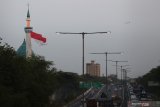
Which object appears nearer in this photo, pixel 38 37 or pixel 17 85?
pixel 17 85

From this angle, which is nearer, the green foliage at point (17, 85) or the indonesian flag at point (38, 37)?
the green foliage at point (17, 85)

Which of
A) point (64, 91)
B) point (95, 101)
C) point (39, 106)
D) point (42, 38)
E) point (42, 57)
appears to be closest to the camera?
point (39, 106)

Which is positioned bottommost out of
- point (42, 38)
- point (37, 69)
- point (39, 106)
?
point (39, 106)

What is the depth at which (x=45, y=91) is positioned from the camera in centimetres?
6119

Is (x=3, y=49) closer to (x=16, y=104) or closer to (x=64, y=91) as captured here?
(x=16, y=104)

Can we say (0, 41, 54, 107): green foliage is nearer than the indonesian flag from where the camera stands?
Yes

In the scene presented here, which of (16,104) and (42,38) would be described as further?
(42,38)

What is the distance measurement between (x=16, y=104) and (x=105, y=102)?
20829mm

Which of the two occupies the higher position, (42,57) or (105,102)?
(42,57)

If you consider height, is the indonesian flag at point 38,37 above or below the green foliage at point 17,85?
above

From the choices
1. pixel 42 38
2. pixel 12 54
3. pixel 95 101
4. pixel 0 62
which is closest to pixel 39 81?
pixel 95 101

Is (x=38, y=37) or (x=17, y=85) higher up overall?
(x=38, y=37)

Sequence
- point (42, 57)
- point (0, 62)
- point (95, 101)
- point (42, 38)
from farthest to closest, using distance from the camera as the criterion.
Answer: point (42, 38), point (42, 57), point (95, 101), point (0, 62)

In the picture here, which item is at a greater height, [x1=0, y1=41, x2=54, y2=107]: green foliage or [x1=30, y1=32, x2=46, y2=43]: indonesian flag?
[x1=30, y1=32, x2=46, y2=43]: indonesian flag
